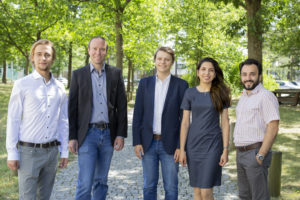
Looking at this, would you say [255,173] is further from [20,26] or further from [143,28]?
[143,28]

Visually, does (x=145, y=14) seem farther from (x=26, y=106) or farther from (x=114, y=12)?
(x=26, y=106)

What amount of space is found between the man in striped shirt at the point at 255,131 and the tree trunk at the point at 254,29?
6730 mm

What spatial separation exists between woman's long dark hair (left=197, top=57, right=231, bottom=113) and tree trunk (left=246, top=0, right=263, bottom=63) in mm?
6701

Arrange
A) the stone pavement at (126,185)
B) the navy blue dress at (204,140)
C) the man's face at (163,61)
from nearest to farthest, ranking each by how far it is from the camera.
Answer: the navy blue dress at (204,140) < the man's face at (163,61) < the stone pavement at (126,185)

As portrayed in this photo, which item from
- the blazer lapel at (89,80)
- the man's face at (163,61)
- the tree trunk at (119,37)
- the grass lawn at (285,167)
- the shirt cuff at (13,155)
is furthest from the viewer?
the tree trunk at (119,37)

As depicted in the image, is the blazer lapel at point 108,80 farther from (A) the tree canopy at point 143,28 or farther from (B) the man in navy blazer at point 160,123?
(A) the tree canopy at point 143,28

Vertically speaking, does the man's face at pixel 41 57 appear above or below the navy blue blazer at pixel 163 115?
above

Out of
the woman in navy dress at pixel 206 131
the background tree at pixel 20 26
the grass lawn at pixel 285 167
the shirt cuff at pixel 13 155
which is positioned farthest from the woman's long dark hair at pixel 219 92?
the background tree at pixel 20 26

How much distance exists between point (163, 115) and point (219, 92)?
704 mm

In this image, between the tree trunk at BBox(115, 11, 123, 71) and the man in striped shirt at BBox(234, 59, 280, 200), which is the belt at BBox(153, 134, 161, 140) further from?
the tree trunk at BBox(115, 11, 123, 71)

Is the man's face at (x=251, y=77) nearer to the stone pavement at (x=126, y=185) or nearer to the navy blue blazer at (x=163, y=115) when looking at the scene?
the navy blue blazer at (x=163, y=115)

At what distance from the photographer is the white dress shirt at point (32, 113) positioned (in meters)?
3.26

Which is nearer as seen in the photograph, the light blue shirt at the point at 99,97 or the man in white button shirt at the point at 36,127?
the man in white button shirt at the point at 36,127

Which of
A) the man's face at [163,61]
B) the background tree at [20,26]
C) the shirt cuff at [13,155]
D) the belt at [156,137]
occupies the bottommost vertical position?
the shirt cuff at [13,155]
